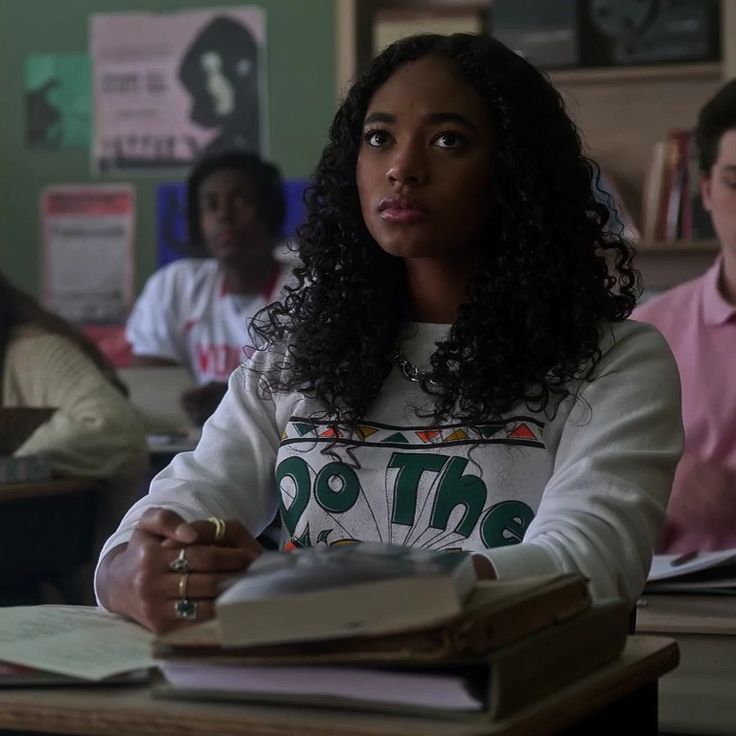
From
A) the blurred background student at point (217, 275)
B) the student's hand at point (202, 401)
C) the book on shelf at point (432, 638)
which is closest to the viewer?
the book on shelf at point (432, 638)

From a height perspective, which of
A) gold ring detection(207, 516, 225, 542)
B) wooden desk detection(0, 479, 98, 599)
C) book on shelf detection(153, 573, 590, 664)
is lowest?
wooden desk detection(0, 479, 98, 599)

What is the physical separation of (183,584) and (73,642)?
12 centimetres

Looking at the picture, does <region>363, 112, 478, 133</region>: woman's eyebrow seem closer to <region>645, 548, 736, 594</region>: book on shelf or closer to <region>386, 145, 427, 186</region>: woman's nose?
<region>386, 145, 427, 186</region>: woman's nose

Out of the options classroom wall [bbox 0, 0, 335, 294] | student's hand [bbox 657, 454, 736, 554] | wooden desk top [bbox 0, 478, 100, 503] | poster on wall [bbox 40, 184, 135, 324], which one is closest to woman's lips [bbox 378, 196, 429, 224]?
student's hand [bbox 657, 454, 736, 554]

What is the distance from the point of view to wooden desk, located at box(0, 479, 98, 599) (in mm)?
2795

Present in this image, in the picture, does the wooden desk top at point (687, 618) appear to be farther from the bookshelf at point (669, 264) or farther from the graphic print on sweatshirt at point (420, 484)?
the bookshelf at point (669, 264)

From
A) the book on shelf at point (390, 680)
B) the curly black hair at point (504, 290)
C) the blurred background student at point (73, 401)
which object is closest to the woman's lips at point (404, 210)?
the curly black hair at point (504, 290)

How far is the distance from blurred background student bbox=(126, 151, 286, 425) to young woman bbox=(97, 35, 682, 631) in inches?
114

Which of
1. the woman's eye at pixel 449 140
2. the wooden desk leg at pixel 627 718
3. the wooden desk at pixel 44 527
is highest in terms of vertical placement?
the woman's eye at pixel 449 140

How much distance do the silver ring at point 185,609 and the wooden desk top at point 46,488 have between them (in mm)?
1610

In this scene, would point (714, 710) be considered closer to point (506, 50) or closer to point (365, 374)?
point (365, 374)

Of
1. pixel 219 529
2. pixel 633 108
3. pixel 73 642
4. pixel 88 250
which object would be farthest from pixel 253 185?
pixel 73 642

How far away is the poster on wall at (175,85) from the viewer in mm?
5043

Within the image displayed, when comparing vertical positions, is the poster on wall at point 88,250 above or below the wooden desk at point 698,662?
above
